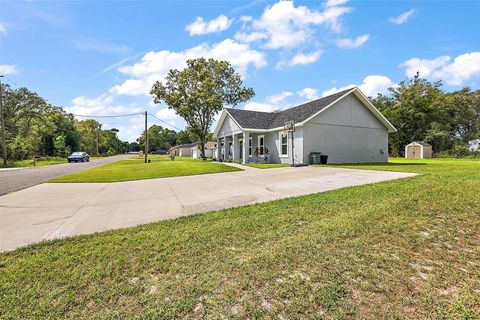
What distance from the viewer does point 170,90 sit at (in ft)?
96.1

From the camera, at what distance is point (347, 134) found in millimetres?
19266

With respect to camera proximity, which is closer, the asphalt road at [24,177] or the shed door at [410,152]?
the asphalt road at [24,177]

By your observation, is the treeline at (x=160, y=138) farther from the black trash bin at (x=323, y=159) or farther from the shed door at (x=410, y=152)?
the black trash bin at (x=323, y=159)

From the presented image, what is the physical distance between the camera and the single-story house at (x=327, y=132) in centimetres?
1778

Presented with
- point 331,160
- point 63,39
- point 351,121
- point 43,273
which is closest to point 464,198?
point 43,273

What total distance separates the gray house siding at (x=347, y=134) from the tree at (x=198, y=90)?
1367 cm

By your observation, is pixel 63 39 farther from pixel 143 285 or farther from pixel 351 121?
pixel 351 121

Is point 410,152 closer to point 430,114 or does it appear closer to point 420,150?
point 420,150

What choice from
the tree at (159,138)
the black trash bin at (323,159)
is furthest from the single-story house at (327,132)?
the tree at (159,138)

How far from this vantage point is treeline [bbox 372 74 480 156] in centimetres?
3891

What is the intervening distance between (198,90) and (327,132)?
16.4 metres

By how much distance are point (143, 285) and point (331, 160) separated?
18.2 m

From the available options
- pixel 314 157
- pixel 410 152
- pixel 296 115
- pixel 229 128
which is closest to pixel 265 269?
pixel 314 157

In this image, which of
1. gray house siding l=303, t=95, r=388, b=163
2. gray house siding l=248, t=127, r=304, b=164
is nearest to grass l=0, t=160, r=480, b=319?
gray house siding l=248, t=127, r=304, b=164
